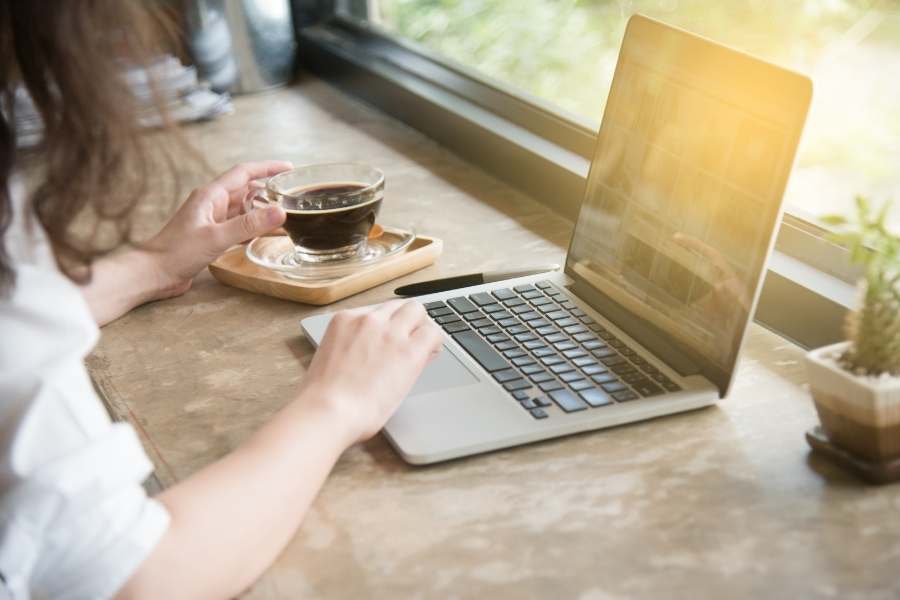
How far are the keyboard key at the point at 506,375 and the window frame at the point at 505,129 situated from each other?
12.2 inches

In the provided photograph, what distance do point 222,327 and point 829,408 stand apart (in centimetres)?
66

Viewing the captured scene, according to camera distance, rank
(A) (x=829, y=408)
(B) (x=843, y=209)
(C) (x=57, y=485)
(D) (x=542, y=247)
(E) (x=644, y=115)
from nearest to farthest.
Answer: (C) (x=57, y=485), (A) (x=829, y=408), (E) (x=644, y=115), (B) (x=843, y=209), (D) (x=542, y=247)

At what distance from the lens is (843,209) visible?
3.93 ft

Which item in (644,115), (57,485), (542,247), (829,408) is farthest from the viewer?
(542,247)

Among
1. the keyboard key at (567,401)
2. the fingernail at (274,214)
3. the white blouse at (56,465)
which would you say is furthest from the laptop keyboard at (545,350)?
the white blouse at (56,465)

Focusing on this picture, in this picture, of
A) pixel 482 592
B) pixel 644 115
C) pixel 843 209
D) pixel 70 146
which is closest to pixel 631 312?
pixel 644 115

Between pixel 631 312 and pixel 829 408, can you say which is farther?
pixel 631 312

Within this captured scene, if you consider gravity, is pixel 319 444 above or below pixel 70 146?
below

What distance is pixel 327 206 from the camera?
1.27 metres

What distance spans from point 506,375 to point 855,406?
31cm

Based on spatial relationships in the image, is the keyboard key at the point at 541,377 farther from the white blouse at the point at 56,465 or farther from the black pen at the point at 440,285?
the white blouse at the point at 56,465

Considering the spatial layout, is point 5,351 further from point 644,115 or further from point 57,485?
point 644,115

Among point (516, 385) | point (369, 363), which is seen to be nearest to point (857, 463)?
point (516, 385)

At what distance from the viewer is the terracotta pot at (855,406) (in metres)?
0.80
